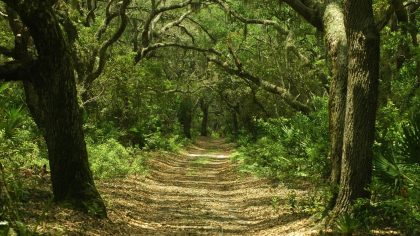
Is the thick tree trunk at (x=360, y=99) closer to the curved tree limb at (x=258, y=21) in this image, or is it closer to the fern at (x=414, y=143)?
the fern at (x=414, y=143)

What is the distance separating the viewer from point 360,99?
24.8ft

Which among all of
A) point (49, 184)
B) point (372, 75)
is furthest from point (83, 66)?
point (372, 75)

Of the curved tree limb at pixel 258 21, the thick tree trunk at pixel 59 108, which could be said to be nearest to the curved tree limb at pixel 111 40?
the curved tree limb at pixel 258 21

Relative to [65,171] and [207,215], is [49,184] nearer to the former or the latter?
[65,171]

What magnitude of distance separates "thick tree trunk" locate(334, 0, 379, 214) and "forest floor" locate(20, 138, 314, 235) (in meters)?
1.32

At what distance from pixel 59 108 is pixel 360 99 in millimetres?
4773

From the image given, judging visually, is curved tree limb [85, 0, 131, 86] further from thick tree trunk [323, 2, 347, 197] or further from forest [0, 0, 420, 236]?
thick tree trunk [323, 2, 347, 197]

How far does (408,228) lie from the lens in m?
6.89

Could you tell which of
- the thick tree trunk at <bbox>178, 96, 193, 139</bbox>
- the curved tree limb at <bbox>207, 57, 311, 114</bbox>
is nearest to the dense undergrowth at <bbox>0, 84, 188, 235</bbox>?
the curved tree limb at <bbox>207, 57, 311, 114</bbox>

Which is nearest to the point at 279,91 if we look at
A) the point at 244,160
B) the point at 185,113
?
the point at 244,160

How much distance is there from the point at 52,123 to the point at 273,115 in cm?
2098

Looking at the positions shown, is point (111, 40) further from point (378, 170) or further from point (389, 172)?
point (389, 172)

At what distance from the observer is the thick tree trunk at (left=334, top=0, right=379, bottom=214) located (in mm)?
7543

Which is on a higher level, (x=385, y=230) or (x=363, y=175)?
(x=363, y=175)
